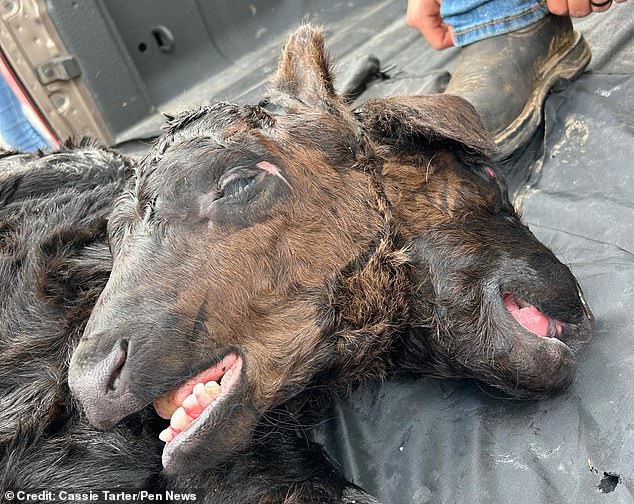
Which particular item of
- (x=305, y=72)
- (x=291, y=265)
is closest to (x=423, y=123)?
(x=305, y=72)

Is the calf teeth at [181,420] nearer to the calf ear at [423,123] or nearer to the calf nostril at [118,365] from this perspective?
the calf nostril at [118,365]

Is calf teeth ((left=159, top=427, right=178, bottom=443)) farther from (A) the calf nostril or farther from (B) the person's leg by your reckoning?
(B) the person's leg

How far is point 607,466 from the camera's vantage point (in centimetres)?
213

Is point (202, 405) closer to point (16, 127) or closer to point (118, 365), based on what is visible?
point (118, 365)

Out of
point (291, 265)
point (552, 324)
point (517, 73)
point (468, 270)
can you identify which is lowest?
point (552, 324)

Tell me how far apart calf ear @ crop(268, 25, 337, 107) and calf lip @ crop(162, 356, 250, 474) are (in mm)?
1201

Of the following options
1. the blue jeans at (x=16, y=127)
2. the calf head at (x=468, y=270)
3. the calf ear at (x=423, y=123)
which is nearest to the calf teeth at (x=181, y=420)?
the calf head at (x=468, y=270)

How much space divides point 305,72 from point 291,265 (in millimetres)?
954

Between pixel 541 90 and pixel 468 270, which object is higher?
pixel 468 270

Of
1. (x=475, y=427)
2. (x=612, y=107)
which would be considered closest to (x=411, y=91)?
(x=612, y=107)

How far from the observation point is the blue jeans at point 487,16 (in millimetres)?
3922

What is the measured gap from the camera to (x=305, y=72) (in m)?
2.68

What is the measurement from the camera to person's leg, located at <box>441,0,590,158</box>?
3666 mm

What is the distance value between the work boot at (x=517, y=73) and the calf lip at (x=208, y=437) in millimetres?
2262
